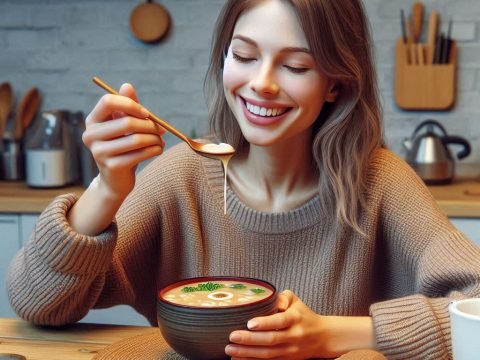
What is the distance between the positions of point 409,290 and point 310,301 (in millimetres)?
199

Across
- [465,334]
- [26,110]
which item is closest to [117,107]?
[465,334]

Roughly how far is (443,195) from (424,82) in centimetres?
54

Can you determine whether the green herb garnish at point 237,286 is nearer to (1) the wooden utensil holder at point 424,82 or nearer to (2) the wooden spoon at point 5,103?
(1) the wooden utensil holder at point 424,82

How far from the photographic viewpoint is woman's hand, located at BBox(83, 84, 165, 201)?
1.12m

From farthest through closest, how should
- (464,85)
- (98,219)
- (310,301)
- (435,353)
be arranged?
(464,85), (310,301), (98,219), (435,353)

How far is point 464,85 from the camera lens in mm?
2783

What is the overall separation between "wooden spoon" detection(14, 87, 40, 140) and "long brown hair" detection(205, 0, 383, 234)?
1644mm

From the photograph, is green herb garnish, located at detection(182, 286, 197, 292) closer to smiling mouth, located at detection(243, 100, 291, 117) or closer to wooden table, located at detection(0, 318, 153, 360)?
wooden table, located at detection(0, 318, 153, 360)

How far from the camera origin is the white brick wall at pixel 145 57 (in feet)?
9.16

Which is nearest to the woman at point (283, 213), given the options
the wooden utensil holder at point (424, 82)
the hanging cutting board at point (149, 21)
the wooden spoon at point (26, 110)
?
the wooden utensil holder at point (424, 82)

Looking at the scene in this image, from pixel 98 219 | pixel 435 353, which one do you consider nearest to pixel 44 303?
pixel 98 219

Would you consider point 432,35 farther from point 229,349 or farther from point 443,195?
point 229,349

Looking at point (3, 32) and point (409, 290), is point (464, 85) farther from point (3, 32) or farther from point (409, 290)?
point (3, 32)

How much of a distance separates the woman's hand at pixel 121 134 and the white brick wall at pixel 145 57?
1.80 meters
